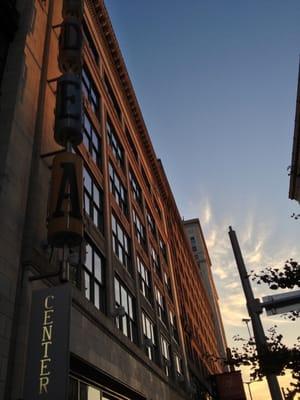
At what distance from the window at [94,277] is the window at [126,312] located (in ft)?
7.18

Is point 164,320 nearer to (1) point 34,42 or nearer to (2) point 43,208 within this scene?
(2) point 43,208

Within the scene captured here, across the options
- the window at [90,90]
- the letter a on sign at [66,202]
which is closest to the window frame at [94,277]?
the letter a on sign at [66,202]

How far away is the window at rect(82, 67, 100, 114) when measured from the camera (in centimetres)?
2423

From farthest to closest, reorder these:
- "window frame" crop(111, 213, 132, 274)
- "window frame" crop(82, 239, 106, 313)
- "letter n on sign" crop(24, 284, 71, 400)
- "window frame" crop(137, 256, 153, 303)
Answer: "window frame" crop(137, 256, 153, 303) → "window frame" crop(111, 213, 132, 274) → "window frame" crop(82, 239, 106, 313) → "letter n on sign" crop(24, 284, 71, 400)

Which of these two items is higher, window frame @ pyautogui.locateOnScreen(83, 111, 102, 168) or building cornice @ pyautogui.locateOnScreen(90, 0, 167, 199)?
building cornice @ pyautogui.locateOnScreen(90, 0, 167, 199)

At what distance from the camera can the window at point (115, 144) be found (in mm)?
27928

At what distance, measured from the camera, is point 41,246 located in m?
12.7

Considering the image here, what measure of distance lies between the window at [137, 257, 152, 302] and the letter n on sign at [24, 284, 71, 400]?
16.5m

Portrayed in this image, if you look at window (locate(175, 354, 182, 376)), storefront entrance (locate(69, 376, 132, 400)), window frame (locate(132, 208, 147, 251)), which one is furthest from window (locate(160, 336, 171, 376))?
storefront entrance (locate(69, 376, 132, 400))

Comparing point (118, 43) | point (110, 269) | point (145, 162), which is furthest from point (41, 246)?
point (145, 162)

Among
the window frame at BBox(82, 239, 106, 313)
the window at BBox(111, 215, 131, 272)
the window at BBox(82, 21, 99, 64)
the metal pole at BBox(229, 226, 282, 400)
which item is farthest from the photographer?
the window at BBox(82, 21, 99, 64)

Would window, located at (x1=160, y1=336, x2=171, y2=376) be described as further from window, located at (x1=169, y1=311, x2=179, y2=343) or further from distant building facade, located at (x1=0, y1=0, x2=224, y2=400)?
window, located at (x1=169, y1=311, x2=179, y2=343)

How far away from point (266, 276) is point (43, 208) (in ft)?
30.8

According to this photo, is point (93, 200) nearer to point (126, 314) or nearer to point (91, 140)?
point (91, 140)
